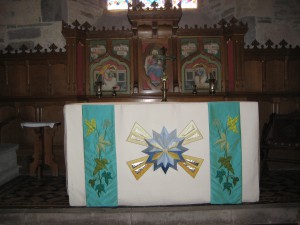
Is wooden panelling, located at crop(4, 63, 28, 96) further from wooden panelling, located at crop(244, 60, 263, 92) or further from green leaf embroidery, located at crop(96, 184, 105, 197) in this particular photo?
wooden panelling, located at crop(244, 60, 263, 92)

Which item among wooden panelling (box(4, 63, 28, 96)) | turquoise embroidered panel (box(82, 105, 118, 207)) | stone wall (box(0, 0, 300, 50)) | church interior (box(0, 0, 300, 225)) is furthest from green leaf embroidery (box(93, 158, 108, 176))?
stone wall (box(0, 0, 300, 50))

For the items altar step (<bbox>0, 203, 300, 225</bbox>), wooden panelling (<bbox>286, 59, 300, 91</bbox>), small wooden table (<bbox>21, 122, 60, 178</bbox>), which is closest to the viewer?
altar step (<bbox>0, 203, 300, 225</bbox>)

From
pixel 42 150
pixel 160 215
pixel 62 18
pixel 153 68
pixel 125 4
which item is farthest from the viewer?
pixel 125 4

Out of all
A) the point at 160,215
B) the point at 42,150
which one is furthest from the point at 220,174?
the point at 42,150

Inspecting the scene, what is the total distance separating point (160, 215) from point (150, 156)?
0.51 meters

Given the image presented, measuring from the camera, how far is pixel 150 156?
254cm

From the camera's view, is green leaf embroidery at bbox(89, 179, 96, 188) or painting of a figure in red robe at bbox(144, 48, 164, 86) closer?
green leaf embroidery at bbox(89, 179, 96, 188)

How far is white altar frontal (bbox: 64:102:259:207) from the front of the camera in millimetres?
2537

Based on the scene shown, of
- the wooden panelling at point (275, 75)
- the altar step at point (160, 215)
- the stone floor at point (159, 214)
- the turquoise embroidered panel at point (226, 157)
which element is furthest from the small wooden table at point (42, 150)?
the wooden panelling at point (275, 75)

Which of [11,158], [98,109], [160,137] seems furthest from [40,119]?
[160,137]

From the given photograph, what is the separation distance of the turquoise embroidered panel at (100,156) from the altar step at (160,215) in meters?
0.11

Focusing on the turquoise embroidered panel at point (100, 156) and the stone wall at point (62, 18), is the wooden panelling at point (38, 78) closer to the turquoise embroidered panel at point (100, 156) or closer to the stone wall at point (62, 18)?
the stone wall at point (62, 18)

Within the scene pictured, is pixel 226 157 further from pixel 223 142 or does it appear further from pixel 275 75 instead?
pixel 275 75

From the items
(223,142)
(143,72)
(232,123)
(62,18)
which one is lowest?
(223,142)
